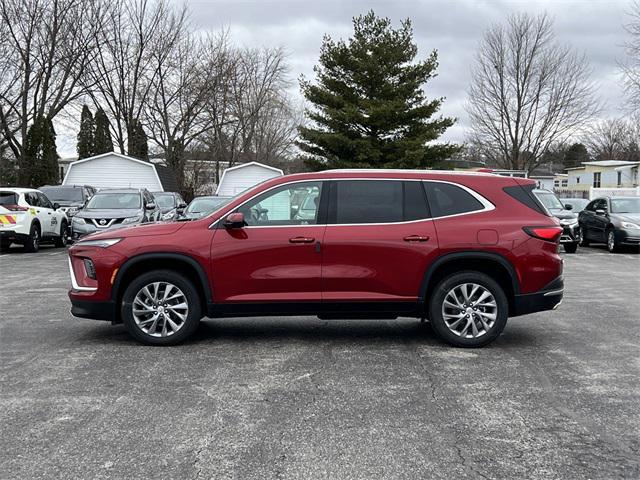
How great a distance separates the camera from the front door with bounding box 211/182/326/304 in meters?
6.25

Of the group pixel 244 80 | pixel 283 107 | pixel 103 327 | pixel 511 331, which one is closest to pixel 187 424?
pixel 103 327

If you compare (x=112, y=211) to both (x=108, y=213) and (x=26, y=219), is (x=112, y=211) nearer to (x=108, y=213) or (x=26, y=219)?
(x=108, y=213)

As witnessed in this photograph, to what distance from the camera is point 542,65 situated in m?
43.2

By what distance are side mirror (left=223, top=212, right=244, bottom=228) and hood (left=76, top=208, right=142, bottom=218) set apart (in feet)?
36.8

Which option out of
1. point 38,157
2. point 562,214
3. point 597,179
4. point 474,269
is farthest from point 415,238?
point 597,179

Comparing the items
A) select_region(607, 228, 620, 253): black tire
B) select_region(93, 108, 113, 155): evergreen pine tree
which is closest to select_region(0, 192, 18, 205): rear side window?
select_region(607, 228, 620, 253): black tire

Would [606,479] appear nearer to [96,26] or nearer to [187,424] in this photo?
[187,424]

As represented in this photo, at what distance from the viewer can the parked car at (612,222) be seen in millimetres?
18141

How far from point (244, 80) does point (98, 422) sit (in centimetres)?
5259

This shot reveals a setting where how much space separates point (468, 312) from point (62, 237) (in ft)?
53.9

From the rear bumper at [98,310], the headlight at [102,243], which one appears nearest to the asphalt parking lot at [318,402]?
the rear bumper at [98,310]

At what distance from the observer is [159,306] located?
637cm

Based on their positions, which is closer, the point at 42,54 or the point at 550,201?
the point at 550,201

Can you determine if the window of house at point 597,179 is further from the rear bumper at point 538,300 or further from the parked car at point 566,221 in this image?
the rear bumper at point 538,300
